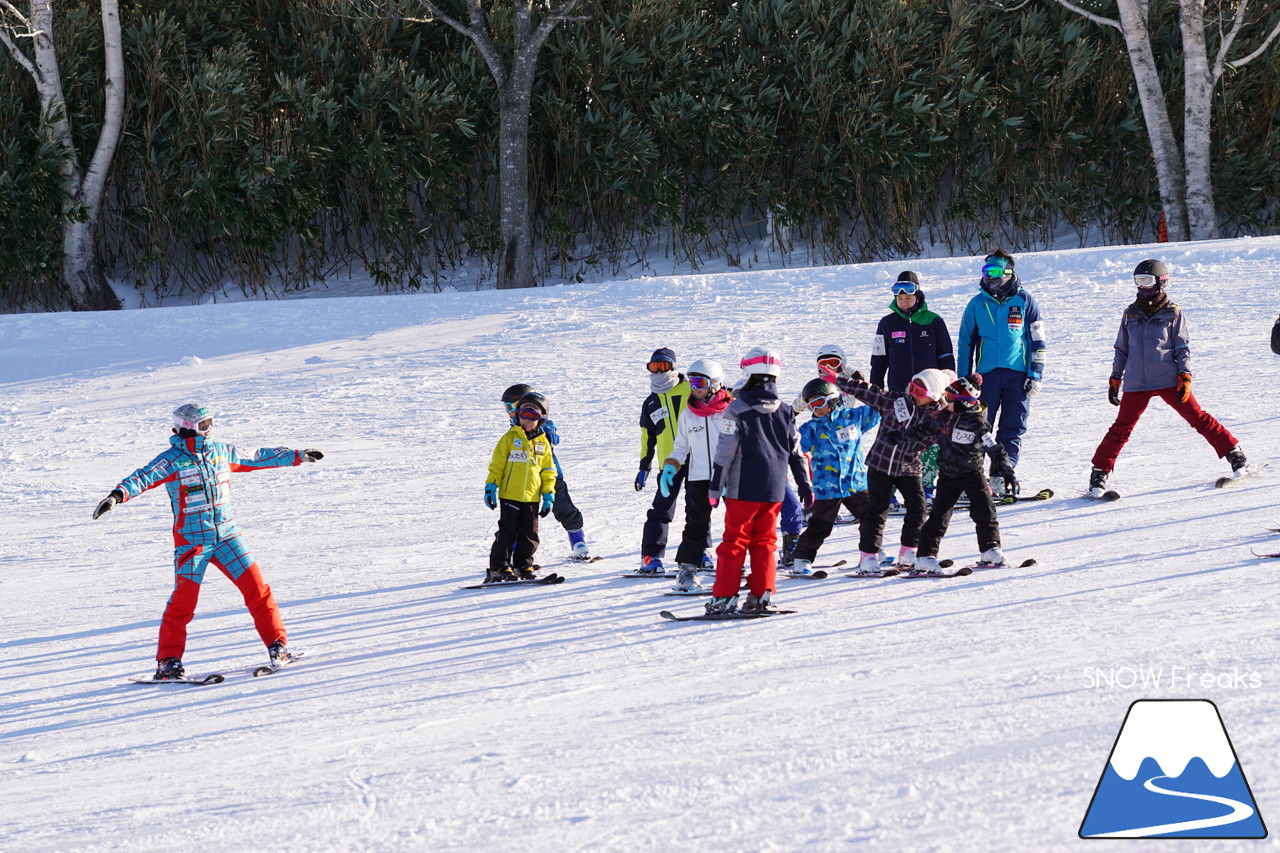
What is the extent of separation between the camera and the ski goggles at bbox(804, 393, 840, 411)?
771cm

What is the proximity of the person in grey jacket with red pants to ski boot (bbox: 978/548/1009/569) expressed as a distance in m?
2.08

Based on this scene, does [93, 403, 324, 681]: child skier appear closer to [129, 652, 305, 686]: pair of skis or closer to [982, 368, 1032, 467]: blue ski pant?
[129, 652, 305, 686]: pair of skis

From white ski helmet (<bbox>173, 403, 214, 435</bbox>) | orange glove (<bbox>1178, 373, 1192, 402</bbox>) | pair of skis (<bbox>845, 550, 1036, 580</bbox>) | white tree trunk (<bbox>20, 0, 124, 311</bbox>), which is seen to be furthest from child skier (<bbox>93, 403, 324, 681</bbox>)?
white tree trunk (<bbox>20, 0, 124, 311</bbox>)

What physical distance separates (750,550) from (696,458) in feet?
2.92

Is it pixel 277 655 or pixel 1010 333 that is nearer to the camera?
pixel 277 655

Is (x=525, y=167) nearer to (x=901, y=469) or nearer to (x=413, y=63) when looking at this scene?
(x=413, y=63)

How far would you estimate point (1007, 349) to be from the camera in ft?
31.2

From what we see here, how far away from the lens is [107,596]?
851 centimetres

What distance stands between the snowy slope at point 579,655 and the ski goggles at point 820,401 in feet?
3.49

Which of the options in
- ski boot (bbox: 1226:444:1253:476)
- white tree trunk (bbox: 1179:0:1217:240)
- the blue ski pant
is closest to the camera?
ski boot (bbox: 1226:444:1253:476)

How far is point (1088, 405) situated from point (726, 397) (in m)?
6.12

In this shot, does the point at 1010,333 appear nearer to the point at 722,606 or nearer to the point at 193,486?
the point at 722,606

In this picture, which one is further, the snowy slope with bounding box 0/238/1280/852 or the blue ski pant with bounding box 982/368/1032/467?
the blue ski pant with bounding box 982/368/1032/467

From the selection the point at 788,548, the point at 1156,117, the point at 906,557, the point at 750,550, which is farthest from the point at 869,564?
the point at 1156,117
